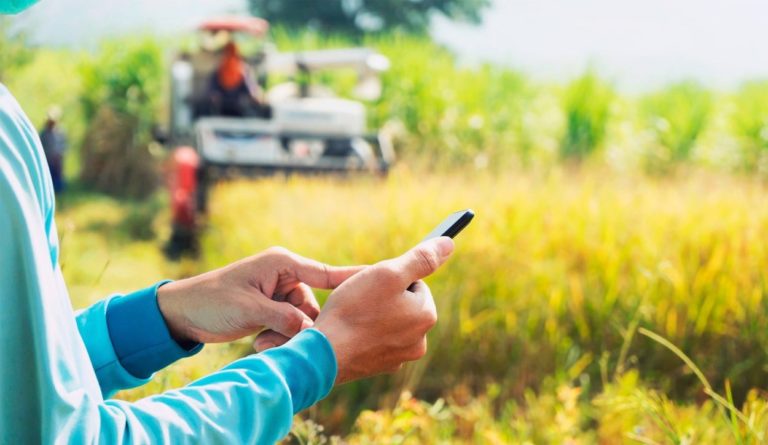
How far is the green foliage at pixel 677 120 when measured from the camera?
10305 millimetres

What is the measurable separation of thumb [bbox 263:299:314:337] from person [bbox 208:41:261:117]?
24.1ft

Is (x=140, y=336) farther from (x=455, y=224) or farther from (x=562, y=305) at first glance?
(x=562, y=305)

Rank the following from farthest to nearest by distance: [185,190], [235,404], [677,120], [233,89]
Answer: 1. [677,120]
2. [233,89]
3. [185,190]
4. [235,404]

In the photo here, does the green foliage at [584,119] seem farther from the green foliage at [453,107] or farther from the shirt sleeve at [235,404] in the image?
the shirt sleeve at [235,404]

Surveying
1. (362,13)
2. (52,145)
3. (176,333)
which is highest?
(176,333)

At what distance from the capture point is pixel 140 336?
1541mm

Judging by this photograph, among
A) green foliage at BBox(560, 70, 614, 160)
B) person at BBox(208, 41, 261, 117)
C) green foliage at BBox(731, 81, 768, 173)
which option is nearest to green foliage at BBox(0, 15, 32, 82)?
person at BBox(208, 41, 261, 117)

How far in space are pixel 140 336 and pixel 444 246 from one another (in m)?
0.49

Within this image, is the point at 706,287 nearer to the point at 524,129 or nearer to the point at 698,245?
the point at 698,245

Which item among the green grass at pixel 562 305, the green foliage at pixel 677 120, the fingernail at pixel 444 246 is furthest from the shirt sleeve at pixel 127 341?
the green foliage at pixel 677 120

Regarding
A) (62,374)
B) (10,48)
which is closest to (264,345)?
(62,374)

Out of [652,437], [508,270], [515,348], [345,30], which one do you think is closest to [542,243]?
[508,270]

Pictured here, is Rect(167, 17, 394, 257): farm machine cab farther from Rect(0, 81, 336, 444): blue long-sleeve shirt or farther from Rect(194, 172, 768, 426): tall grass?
Rect(0, 81, 336, 444): blue long-sleeve shirt

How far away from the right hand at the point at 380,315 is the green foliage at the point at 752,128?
837 cm
